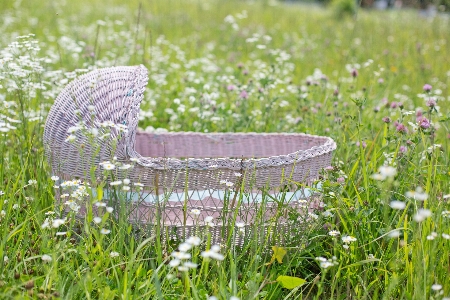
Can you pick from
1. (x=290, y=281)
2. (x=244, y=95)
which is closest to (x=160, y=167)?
(x=290, y=281)

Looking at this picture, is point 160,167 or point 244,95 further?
point 244,95

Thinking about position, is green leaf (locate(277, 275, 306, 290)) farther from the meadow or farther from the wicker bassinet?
the wicker bassinet

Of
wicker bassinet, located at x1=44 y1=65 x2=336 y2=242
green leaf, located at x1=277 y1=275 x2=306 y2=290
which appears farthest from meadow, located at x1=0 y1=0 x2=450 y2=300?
wicker bassinet, located at x1=44 y1=65 x2=336 y2=242

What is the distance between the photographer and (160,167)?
2.13 m

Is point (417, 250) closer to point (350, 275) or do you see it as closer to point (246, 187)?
point (350, 275)

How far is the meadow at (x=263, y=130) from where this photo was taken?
1.78 m

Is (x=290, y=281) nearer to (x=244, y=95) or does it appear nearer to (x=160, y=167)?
(x=160, y=167)

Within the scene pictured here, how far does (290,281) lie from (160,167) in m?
0.63

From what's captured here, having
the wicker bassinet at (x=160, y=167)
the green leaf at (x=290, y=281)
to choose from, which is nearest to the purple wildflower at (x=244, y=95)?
the wicker bassinet at (x=160, y=167)

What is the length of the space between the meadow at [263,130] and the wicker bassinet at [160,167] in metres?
0.11

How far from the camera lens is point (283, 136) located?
2988 mm

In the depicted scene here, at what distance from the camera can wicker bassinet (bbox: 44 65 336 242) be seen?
2.12 meters

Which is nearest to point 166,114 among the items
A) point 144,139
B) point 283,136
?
point 144,139

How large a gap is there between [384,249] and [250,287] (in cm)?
66
